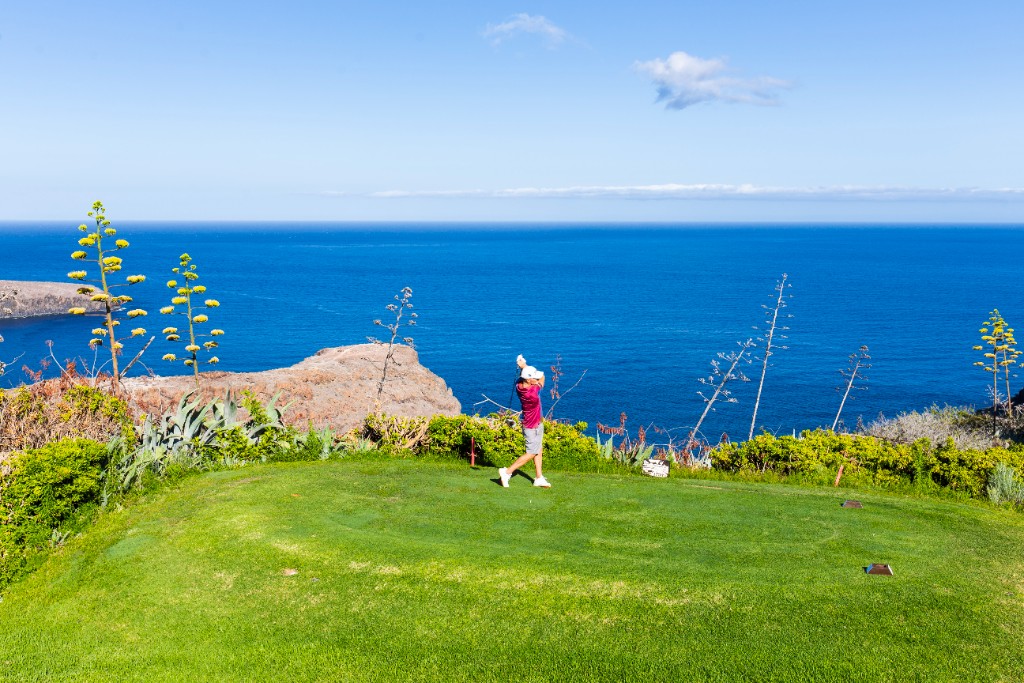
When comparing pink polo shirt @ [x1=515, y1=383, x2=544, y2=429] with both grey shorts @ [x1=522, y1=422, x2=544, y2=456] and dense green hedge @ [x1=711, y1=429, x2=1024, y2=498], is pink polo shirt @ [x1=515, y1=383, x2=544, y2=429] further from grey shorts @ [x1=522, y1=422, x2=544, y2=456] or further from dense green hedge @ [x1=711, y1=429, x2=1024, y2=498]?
dense green hedge @ [x1=711, y1=429, x2=1024, y2=498]

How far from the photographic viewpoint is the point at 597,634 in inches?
261

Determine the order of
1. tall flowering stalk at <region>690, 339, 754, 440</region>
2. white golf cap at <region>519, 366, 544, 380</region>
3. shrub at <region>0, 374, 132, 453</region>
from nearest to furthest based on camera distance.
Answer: white golf cap at <region>519, 366, 544, 380</region> → shrub at <region>0, 374, 132, 453</region> → tall flowering stalk at <region>690, 339, 754, 440</region>

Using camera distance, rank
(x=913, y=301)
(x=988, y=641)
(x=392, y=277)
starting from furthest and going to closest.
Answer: (x=392, y=277) → (x=913, y=301) → (x=988, y=641)

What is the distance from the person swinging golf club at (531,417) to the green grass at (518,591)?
1.73 ft

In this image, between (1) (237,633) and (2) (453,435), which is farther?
(2) (453,435)

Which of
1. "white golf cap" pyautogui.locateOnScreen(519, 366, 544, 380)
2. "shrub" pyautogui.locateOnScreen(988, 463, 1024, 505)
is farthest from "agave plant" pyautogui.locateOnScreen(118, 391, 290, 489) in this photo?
"shrub" pyautogui.locateOnScreen(988, 463, 1024, 505)

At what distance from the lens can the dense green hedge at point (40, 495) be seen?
26.7 feet

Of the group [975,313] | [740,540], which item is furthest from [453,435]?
[975,313]

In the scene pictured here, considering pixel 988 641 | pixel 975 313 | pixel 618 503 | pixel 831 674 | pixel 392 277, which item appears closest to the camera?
pixel 831 674

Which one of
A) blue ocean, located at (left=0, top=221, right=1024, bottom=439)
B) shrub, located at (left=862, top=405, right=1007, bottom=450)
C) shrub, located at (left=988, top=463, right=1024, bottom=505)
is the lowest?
blue ocean, located at (left=0, top=221, right=1024, bottom=439)

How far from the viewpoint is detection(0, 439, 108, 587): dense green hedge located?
815 cm

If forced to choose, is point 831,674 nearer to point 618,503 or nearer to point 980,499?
point 618,503

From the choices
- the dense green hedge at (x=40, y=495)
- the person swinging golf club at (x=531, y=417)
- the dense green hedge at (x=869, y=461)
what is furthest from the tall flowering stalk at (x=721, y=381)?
the dense green hedge at (x=40, y=495)

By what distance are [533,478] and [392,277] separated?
5752 inches
